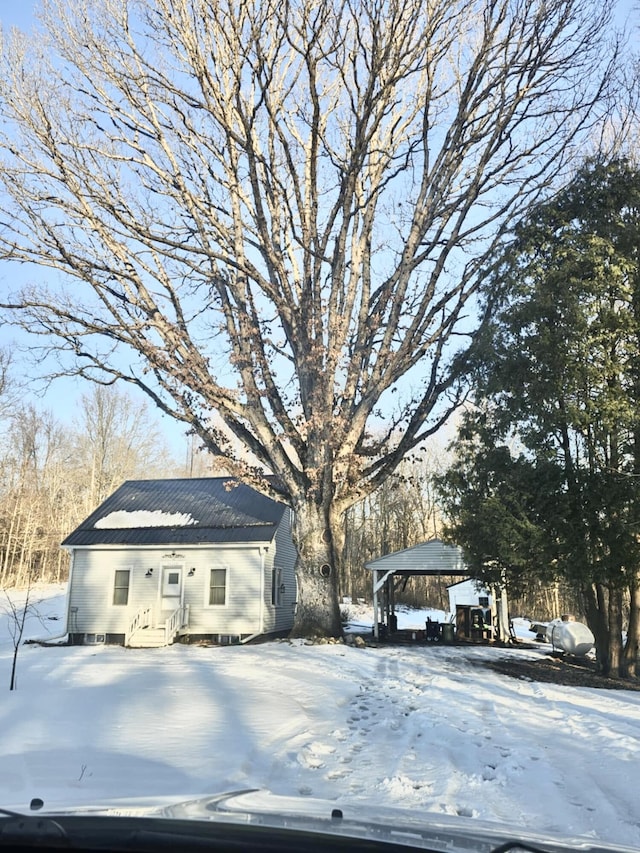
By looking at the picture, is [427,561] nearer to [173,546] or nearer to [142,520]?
[173,546]

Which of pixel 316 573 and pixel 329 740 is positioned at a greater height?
pixel 316 573

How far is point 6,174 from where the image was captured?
44.3 ft

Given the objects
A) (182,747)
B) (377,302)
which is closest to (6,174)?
(377,302)

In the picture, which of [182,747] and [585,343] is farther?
[585,343]

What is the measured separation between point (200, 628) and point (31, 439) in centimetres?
3198

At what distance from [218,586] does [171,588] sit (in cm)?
150

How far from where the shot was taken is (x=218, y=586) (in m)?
19.3

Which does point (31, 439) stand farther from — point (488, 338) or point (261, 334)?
point (488, 338)

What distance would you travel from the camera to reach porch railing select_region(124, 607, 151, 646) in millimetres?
18359

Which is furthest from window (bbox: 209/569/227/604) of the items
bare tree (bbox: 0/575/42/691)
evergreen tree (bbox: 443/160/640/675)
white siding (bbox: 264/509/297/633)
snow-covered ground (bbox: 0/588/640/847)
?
snow-covered ground (bbox: 0/588/640/847)

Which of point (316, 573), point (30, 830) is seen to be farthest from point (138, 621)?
point (30, 830)

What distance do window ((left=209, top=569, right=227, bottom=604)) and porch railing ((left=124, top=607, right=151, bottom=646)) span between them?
1843 millimetres

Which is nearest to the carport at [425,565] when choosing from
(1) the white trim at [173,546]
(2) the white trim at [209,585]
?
(1) the white trim at [173,546]

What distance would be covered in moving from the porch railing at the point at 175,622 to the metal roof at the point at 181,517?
6.38 feet
